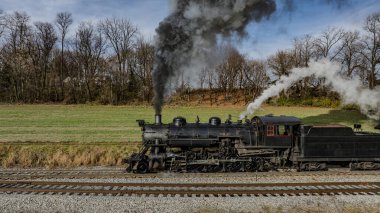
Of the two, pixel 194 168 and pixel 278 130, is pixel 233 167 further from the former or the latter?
pixel 278 130

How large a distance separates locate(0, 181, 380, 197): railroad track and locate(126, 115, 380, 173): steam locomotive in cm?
247

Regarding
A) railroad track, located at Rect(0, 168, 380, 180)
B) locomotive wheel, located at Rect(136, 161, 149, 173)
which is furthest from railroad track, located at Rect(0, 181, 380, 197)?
locomotive wheel, located at Rect(136, 161, 149, 173)

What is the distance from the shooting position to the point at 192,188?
13.1m

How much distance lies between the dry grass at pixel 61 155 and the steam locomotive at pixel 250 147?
12.7 feet

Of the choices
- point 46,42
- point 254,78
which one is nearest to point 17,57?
point 46,42

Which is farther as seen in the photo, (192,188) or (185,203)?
(192,188)

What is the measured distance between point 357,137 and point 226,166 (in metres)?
6.23

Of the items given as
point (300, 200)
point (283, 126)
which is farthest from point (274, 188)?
point (283, 126)

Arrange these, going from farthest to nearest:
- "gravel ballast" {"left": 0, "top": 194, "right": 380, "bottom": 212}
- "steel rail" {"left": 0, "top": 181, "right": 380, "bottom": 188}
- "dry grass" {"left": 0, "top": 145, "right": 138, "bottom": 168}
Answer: "dry grass" {"left": 0, "top": 145, "right": 138, "bottom": 168} → "steel rail" {"left": 0, "top": 181, "right": 380, "bottom": 188} → "gravel ballast" {"left": 0, "top": 194, "right": 380, "bottom": 212}

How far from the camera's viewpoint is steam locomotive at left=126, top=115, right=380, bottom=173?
15.9 meters

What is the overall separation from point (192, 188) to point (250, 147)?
12.9 ft

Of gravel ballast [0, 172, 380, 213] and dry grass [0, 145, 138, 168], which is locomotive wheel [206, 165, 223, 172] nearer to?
gravel ballast [0, 172, 380, 213]

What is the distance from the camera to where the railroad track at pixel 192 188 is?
485 inches

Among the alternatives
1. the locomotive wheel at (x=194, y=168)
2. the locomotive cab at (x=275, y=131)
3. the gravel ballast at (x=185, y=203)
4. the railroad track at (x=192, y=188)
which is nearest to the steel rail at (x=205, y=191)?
the railroad track at (x=192, y=188)
